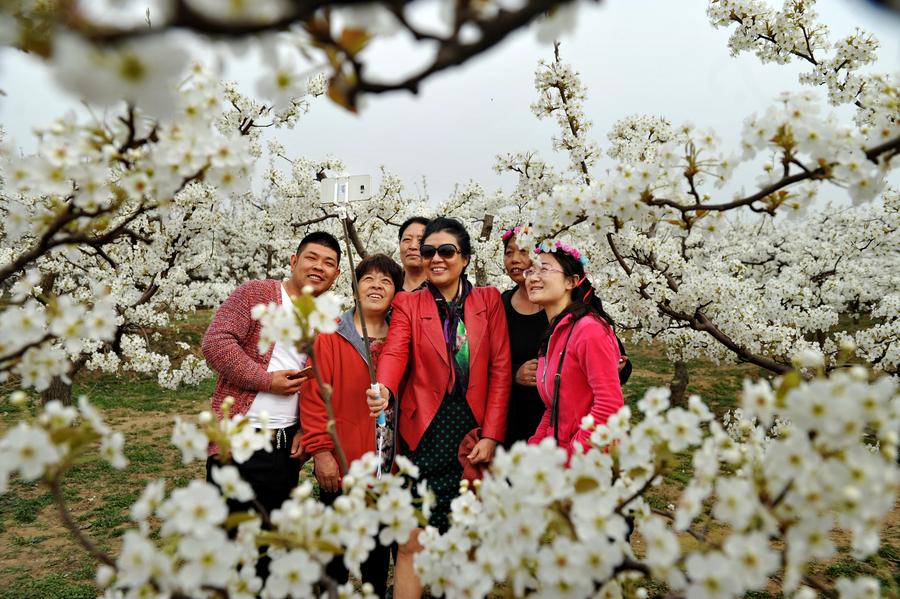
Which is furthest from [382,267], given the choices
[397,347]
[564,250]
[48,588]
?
[48,588]

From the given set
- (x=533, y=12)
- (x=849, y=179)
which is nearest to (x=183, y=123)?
(x=533, y=12)

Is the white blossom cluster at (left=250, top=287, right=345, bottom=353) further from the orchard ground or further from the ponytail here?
the ponytail

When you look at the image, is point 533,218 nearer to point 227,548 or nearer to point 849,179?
point 849,179

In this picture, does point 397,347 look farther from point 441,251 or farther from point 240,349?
point 240,349

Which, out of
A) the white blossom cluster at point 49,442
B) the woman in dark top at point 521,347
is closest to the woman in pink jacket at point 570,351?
the woman in dark top at point 521,347

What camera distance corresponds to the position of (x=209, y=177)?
1.31 meters

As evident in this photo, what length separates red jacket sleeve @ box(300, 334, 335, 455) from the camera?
2646 mm

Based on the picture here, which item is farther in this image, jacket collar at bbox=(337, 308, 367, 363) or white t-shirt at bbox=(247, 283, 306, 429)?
jacket collar at bbox=(337, 308, 367, 363)

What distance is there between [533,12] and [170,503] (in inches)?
→ 41.0

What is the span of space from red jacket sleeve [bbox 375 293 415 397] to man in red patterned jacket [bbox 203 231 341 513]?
420mm

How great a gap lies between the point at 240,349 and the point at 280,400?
336 millimetres

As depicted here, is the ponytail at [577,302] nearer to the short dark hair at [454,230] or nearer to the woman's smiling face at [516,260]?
the woman's smiling face at [516,260]

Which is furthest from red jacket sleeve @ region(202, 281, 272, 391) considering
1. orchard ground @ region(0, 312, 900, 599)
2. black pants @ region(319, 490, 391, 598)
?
orchard ground @ region(0, 312, 900, 599)

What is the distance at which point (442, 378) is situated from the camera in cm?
280
